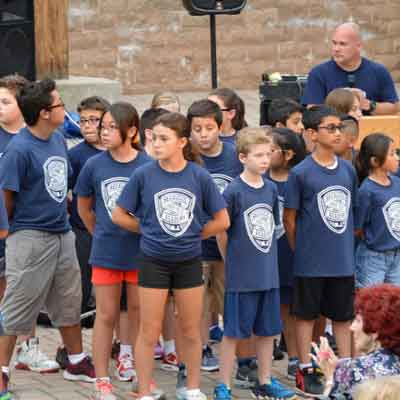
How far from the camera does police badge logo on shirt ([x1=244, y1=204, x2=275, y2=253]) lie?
6957 mm

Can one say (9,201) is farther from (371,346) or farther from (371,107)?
(371,107)

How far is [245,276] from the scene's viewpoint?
274 inches

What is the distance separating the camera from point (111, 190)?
6965 mm

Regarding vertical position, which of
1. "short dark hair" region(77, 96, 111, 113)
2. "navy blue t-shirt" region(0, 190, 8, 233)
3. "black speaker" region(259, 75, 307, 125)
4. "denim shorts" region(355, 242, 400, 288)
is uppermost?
"black speaker" region(259, 75, 307, 125)

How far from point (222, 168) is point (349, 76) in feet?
6.92

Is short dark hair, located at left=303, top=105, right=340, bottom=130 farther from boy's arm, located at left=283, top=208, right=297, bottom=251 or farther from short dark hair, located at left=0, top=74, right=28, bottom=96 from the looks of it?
short dark hair, located at left=0, top=74, right=28, bottom=96

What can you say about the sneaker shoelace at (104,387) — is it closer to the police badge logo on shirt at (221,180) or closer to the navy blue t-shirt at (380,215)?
the police badge logo on shirt at (221,180)

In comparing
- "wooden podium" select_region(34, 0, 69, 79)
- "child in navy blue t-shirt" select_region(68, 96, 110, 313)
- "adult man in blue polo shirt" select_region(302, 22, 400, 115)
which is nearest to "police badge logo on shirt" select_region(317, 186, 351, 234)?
"child in navy blue t-shirt" select_region(68, 96, 110, 313)

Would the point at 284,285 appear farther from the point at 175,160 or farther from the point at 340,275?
the point at 175,160

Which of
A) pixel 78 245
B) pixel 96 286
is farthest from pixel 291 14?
pixel 96 286

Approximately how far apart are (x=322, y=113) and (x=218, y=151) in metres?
0.63

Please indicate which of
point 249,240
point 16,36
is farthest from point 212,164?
point 16,36

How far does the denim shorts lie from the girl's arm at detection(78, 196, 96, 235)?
1606 millimetres

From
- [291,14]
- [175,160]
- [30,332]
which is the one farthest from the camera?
[291,14]
